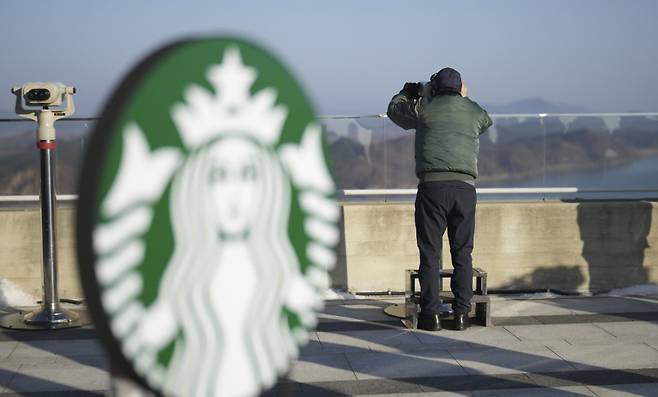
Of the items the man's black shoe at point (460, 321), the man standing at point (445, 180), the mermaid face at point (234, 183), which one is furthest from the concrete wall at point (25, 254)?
the mermaid face at point (234, 183)

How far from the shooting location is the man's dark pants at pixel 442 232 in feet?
21.8

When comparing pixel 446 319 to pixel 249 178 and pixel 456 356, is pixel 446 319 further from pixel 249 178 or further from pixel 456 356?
pixel 249 178

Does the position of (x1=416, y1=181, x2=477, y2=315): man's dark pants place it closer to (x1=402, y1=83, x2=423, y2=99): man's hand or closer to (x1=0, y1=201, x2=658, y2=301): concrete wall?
(x1=402, y1=83, x2=423, y2=99): man's hand

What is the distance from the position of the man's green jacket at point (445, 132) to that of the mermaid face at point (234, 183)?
4.61m

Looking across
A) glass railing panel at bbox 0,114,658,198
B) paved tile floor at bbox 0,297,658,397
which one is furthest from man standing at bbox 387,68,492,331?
glass railing panel at bbox 0,114,658,198

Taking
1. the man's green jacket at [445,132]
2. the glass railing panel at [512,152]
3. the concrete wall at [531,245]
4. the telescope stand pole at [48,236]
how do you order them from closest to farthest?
the man's green jacket at [445,132]
the telescope stand pole at [48,236]
the concrete wall at [531,245]
the glass railing panel at [512,152]

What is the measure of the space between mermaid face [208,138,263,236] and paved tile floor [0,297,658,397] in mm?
3146

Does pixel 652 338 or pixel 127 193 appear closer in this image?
pixel 127 193

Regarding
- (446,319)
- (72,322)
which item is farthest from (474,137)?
(72,322)

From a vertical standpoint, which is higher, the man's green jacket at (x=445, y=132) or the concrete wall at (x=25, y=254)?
the man's green jacket at (x=445, y=132)

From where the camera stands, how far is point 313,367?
5.71m

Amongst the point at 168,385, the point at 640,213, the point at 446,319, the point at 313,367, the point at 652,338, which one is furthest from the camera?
the point at 640,213

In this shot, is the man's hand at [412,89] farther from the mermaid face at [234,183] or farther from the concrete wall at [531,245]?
the mermaid face at [234,183]

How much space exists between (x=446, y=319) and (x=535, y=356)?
1202 millimetres
